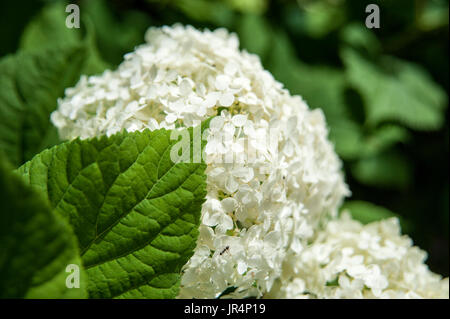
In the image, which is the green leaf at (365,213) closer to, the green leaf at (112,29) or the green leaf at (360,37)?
the green leaf at (360,37)

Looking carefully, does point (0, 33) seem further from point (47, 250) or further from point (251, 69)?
point (47, 250)

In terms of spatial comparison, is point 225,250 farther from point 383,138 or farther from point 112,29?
point 112,29

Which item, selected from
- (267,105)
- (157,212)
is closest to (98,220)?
(157,212)

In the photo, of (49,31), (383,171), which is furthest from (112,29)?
(383,171)

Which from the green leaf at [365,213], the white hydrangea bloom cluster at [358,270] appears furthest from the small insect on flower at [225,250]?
the green leaf at [365,213]

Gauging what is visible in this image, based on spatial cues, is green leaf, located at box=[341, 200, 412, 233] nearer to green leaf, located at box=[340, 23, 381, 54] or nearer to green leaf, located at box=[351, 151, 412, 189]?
Answer: green leaf, located at box=[351, 151, 412, 189]

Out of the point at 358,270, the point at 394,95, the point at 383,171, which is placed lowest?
the point at 358,270

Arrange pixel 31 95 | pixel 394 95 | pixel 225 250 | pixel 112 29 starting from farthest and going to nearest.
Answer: pixel 112 29, pixel 394 95, pixel 31 95, pixel 225 250

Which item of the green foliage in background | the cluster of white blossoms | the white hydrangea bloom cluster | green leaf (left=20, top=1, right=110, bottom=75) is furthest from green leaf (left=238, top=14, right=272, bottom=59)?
the white hydrangea bloom cluster
